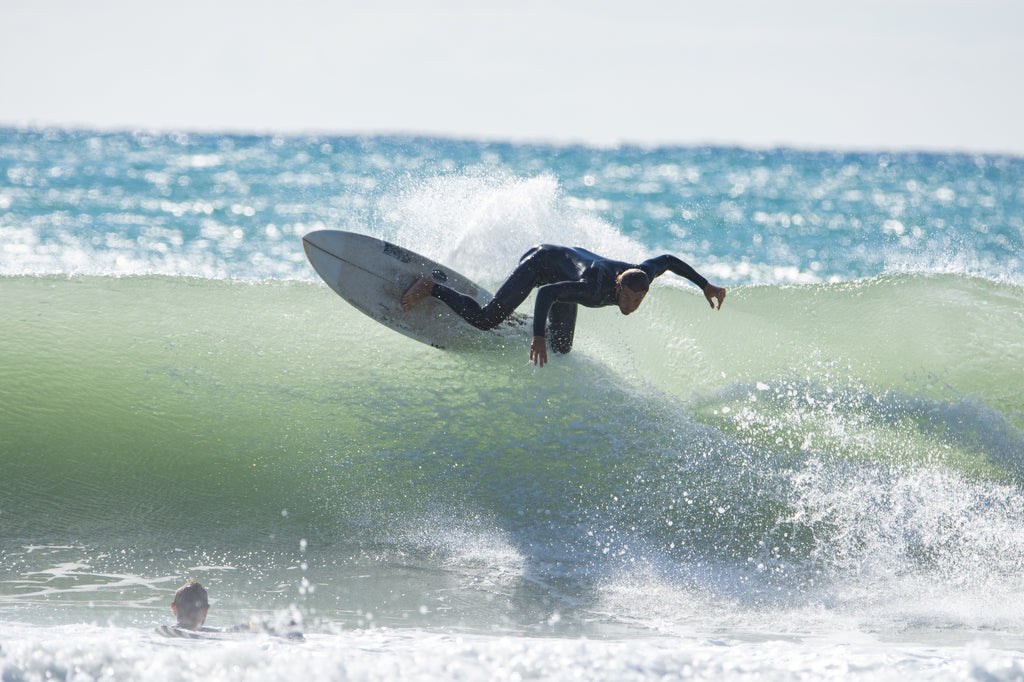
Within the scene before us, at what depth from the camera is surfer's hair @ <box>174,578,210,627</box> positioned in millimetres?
→ 3299

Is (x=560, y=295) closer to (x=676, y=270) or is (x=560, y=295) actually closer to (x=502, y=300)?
(x=502, y=300)

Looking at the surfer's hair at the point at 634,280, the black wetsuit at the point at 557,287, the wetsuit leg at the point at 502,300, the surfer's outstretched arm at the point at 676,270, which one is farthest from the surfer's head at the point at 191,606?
the surfer's outstretched arm at the point at 676,270

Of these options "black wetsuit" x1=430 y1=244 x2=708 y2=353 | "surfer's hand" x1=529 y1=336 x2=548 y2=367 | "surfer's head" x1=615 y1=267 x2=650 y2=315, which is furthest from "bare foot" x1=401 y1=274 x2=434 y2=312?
"surfer's head" x1=615 y1=267 x2=650 y2=315

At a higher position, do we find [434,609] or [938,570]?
[938,570]

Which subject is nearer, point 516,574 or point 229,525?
point 516,574

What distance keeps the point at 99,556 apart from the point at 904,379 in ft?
16.3

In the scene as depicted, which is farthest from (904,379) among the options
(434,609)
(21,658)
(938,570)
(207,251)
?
(207,251)

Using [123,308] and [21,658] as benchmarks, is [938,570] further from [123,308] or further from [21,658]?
[123,308]

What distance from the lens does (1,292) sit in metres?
6.61

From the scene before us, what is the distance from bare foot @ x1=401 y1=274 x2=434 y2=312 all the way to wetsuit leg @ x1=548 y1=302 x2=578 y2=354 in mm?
809

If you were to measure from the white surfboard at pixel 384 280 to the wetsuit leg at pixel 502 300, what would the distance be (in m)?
0.36

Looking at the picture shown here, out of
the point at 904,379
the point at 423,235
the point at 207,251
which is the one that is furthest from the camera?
the point at 207,251

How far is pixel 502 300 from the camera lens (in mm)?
5070

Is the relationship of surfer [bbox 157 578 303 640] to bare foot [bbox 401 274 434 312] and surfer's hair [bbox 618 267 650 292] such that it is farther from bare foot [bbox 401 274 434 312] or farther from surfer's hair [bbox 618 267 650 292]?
bare foot [bbox 401 274 434 312]
